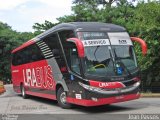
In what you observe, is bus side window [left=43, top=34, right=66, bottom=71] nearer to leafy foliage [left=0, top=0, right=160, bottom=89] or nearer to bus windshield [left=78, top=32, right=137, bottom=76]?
bus windshield [left=78, top=32, right=137, bottom=76]

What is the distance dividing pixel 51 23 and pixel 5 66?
1835 cm

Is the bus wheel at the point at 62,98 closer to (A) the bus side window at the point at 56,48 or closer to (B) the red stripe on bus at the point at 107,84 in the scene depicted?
(A) the bus side window at the point at 56,48

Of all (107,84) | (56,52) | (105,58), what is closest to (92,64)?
(105,58)

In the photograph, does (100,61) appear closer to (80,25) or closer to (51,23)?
(80,25)

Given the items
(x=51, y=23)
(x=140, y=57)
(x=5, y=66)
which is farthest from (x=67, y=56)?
(x=5, y=66)

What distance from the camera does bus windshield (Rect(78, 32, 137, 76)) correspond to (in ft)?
49.3

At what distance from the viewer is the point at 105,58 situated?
50.2ft

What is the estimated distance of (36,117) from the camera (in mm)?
14594

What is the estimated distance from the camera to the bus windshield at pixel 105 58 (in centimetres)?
1502

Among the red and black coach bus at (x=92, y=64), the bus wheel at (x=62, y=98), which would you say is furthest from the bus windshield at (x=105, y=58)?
the bus wheel at (x=62, y=98)

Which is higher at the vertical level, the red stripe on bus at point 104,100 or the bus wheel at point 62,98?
the red stripe on bus at point 104,100

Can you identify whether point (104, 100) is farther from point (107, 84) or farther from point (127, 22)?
point (127, 22)

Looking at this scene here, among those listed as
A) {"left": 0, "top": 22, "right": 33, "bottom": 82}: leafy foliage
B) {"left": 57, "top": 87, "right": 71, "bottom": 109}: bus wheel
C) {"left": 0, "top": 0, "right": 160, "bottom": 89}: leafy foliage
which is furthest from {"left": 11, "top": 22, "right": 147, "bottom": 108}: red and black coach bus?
{"left": 0, "top": 22, "right": 33, "bottom": 82}: leafy foliage

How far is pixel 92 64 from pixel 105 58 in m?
0.58
